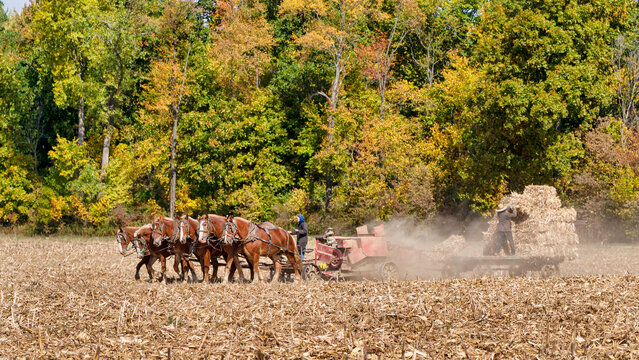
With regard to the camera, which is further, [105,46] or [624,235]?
[105,46]

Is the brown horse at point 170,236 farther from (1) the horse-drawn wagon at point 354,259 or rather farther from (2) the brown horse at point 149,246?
(1) the horse-drawn wagon at point 354,259

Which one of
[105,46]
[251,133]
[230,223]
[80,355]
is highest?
[105,46]

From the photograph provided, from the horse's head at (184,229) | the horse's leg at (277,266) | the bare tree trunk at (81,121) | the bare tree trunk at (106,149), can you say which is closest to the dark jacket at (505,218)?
the horse's leg at (277,266)

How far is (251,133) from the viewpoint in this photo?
48.0 metres

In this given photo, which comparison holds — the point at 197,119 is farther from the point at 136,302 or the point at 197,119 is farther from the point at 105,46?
the point at 136,302

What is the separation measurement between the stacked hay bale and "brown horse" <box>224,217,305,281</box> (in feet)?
20.8

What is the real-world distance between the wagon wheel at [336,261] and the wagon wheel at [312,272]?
0.42m

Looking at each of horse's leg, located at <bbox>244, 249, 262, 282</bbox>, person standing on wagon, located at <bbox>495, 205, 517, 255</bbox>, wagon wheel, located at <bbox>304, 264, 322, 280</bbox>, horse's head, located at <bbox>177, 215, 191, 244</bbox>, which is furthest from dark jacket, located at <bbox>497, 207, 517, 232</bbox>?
horse's head, located at <bbox>177, 215, 191, 244</bbox>

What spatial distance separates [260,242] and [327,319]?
7289 millimetres

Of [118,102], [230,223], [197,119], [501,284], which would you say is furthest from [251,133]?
[501,284]

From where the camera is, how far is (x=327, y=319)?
11859mm

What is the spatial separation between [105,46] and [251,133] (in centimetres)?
1170

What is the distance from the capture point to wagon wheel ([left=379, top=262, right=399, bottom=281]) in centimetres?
1973

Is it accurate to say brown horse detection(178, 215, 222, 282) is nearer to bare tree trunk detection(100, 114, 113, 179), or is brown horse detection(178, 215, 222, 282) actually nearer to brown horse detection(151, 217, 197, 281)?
brown horse detection(151, 217, 197, 281)
